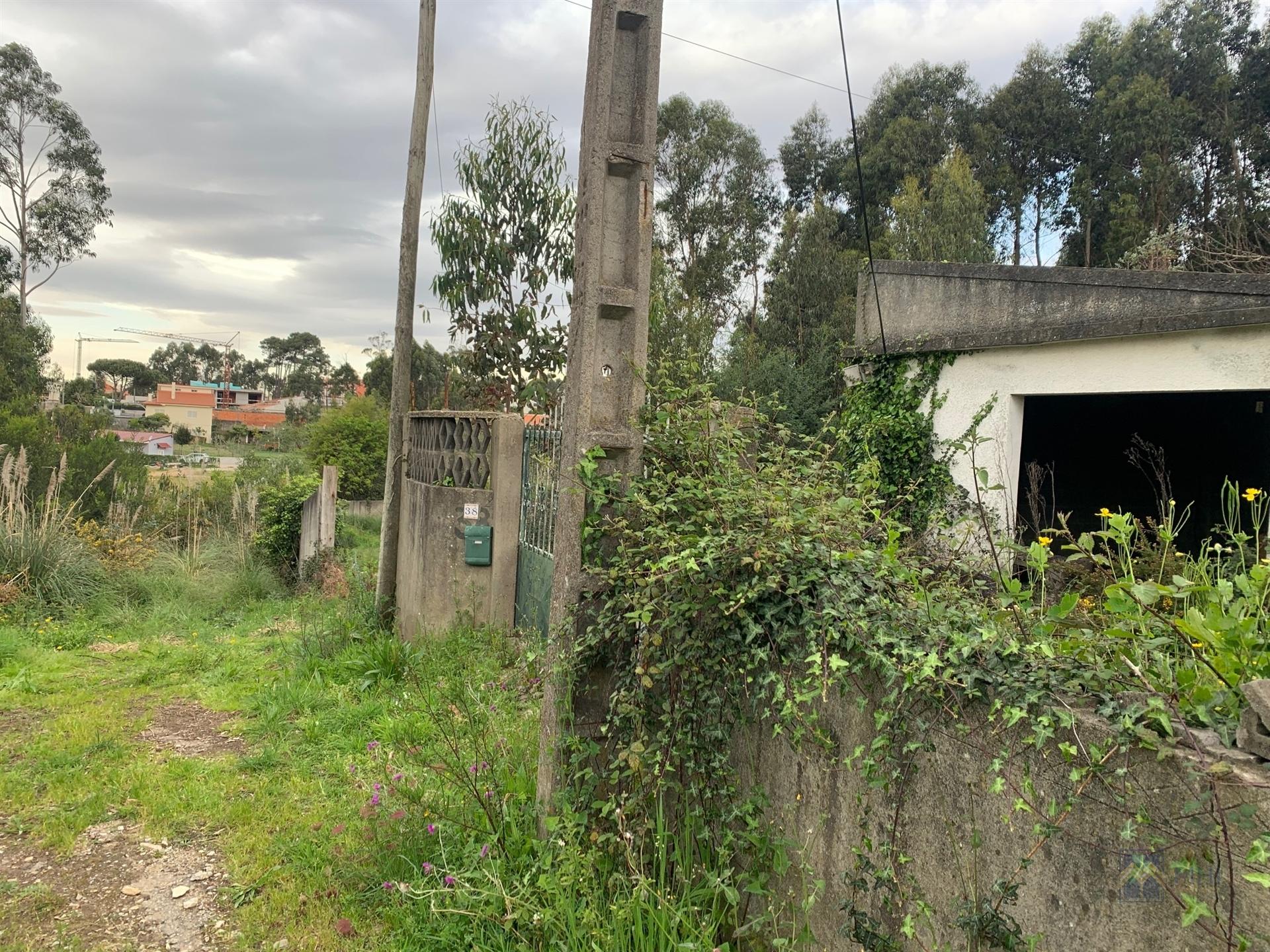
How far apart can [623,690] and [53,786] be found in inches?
147

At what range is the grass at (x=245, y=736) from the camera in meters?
3.65

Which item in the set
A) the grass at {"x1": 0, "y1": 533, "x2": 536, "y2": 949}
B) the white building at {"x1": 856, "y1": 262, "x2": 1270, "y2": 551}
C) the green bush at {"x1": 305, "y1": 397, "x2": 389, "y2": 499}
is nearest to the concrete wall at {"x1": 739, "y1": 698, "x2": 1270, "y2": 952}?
the grass at {"x1": 0, "y1": 533, "x2": 536, "y2": 949}

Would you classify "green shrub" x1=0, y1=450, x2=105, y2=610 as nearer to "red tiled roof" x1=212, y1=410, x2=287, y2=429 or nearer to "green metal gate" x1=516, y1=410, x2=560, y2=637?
"green metal gate" x1=516, y1=410, x2=560, y2=637

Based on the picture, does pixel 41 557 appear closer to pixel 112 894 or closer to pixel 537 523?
pixel 537 523

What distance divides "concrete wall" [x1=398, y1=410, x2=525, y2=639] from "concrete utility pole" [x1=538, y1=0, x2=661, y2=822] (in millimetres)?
3302

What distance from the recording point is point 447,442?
7324mm

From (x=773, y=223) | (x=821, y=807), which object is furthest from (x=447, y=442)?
(x=773, y=223)

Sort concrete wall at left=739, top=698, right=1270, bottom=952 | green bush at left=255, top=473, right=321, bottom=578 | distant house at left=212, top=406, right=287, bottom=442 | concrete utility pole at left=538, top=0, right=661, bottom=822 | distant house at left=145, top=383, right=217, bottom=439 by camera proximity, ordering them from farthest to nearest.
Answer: distant house at left=212, top=406, right=287, bottom=442
distant house at left=145, top=383, right=217, bottom=439
green bush at left=255, top=473, right=321, bottom=578
concrete utility pole at left=538, top=0, right=661, bottom=822
concrete wall at left=739, top=698, right=1270, bottom=952

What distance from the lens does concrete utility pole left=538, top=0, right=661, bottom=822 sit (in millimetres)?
3375

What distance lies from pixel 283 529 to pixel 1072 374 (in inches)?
385

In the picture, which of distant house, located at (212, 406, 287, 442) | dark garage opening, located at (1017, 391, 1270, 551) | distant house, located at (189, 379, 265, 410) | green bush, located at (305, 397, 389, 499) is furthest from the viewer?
distant house, located at (189, 379, 265, 410)

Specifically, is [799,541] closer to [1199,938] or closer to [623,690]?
A: [623,690]

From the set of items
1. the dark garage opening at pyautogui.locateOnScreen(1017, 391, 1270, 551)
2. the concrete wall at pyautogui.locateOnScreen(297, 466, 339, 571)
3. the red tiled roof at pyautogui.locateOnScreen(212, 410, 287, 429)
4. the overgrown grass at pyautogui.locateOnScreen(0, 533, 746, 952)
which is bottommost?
the overgrown grass at pyautogui.locateOnScreen(0, 533, 746, 952)

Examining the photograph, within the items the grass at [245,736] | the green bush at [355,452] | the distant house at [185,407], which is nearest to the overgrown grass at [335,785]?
the grass at [245,736]
